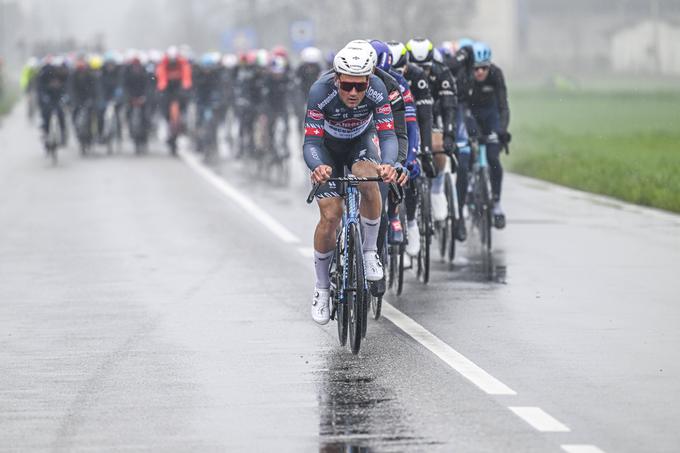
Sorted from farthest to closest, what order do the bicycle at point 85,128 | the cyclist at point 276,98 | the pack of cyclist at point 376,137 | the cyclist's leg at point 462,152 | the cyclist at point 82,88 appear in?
the bicycle at point 85,128, the cyclist at point 82,88, the cyclist at point 276,98, the cyclist's leg at point 462,152, the pack of cyclist at point 376,137

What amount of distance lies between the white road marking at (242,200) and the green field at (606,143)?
4303 millimetres

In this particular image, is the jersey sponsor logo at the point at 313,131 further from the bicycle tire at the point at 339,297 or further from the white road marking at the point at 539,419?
the white road marking at the point at 539,419

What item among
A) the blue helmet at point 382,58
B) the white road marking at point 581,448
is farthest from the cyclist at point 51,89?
the white road marking at point 581,448

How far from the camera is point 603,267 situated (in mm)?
→ 14422

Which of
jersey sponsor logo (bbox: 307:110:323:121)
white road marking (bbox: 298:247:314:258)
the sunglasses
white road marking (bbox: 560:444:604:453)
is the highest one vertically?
the sunglasses

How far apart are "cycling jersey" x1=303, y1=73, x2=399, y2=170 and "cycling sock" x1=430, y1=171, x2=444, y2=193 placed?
4.09 meters

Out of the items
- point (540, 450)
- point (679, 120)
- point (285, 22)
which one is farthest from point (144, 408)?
point (285, 22)

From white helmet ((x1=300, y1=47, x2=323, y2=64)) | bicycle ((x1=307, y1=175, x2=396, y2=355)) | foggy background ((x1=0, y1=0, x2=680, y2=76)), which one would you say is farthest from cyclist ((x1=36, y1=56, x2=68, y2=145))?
foggy background ((x1=0, y1=0, x2=680, y2=76))

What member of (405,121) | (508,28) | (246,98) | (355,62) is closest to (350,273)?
(355,62)

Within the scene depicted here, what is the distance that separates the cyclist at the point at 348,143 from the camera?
1002cm

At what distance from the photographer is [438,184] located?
14.6m

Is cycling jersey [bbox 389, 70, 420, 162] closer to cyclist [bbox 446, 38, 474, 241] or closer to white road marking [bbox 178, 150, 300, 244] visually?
cyclist [bbox 446, 38, 474, 241]

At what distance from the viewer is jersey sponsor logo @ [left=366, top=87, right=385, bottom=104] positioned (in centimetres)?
1030

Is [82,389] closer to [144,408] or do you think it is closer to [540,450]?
[144,408]
